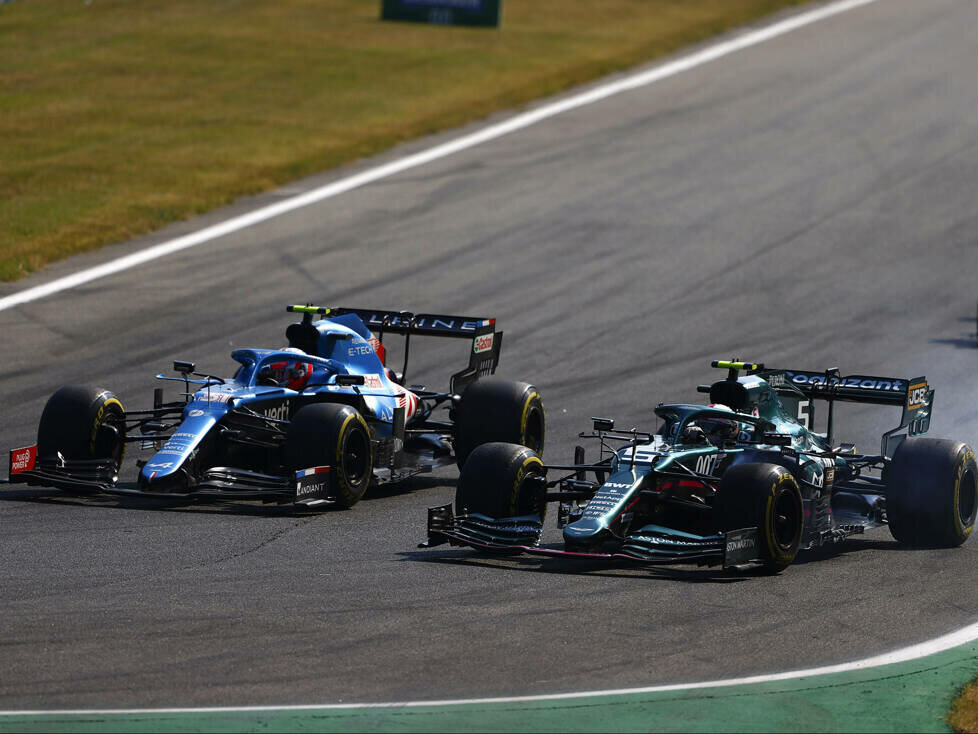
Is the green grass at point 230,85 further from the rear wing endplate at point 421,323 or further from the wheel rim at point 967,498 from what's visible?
the wheel rim at point 967,498

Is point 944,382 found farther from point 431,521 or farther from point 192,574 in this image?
point 192,574

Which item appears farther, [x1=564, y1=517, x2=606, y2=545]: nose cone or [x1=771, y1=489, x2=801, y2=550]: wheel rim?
[x1=771, y1=489, x2=801, y2=550]: wheel rim

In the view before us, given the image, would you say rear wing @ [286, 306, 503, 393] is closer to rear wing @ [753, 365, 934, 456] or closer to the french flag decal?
the french flag decal

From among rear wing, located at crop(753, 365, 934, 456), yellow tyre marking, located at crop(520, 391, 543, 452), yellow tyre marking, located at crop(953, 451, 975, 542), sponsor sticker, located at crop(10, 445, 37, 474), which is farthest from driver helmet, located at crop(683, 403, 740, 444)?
sponsor sticker, located at crop(10, 445, 37, 474)

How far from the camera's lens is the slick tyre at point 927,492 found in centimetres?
1510

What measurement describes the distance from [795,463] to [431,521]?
333 centimetres

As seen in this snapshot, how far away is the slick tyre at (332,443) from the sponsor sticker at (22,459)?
2.71 metres

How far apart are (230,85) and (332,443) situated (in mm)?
29431

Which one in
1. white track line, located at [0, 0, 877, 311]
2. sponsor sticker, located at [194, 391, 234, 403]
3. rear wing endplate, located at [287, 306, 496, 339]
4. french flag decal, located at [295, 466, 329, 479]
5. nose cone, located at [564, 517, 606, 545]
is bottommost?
nose cone, located at [564, 517, 606, 545]

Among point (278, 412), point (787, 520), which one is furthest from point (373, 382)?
point (787, 520)

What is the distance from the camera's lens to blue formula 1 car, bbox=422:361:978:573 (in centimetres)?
1373

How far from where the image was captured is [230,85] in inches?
1735

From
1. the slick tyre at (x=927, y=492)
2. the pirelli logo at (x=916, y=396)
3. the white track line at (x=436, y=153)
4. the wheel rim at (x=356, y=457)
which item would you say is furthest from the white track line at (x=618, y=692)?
the white track line at (x=436, y=153)

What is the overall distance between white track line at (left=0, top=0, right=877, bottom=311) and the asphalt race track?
1.49ft
